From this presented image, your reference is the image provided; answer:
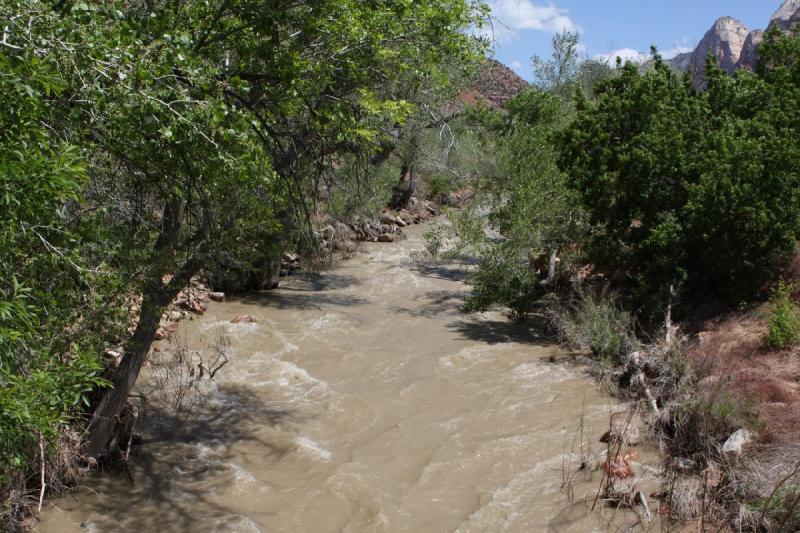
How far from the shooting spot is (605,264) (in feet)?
51.2

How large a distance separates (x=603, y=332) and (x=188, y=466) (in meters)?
7.02

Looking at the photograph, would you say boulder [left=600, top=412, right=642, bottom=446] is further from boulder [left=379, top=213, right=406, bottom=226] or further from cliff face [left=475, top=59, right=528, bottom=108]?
cliff face [left=475, top=59, right=528, bottom=108]

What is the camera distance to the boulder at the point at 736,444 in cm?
717

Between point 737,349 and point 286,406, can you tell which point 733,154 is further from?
point 286,406

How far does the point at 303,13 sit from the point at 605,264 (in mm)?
10704

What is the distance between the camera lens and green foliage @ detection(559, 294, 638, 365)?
36.8 feet

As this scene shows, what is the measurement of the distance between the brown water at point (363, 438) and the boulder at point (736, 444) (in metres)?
1.45

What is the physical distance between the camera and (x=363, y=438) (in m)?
9.16

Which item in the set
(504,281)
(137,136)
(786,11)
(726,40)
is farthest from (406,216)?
(726,40)

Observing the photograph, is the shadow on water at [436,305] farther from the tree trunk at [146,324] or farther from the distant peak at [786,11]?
the distant peak at [786,11]

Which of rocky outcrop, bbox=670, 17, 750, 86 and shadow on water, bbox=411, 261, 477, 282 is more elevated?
rocky outcrop, bbox=670, 17, 750, 86

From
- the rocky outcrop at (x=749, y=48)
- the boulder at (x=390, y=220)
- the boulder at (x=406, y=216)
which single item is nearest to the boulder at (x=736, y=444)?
the boulder at (x=390, y=220)

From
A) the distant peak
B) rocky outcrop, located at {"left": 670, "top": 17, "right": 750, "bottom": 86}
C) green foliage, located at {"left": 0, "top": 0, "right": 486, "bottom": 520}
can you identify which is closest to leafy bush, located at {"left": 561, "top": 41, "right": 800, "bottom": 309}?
green foliage, located at {"left": 0, "top": 0, "right": 486, "bottom": 520}

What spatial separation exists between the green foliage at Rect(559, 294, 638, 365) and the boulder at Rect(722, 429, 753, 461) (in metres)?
3.37
